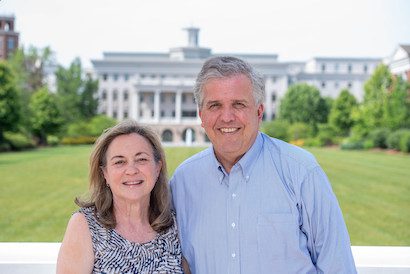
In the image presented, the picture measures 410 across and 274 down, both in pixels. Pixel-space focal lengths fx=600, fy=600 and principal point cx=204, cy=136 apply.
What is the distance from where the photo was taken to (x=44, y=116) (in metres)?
41.2

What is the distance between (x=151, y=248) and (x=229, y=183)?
1.24ft

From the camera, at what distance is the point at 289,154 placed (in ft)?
7.22

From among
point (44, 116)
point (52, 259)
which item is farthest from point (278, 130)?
point (52, 259)

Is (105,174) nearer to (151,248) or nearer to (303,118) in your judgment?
(151,248)

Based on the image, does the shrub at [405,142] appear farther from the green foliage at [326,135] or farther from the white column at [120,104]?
the white column at [120,104]

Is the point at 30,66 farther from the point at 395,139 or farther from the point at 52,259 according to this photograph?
the point at 52,259

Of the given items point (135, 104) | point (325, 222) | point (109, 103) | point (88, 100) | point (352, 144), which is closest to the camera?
point (325, 222)

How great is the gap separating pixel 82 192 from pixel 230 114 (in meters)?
15.4

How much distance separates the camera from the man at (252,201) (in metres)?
2.12

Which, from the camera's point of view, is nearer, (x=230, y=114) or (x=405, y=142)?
(x=230, y=114)

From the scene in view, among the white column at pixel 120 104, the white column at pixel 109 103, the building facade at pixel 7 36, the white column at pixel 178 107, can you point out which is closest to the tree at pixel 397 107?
the white column at pixel 178 107

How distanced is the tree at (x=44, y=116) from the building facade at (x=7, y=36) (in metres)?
12.9

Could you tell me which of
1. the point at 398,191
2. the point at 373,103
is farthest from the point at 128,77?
the point at 398,191

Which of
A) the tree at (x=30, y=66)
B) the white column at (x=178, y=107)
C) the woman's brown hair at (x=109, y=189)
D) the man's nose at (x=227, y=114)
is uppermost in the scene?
the tree at (x=30, y=66)
